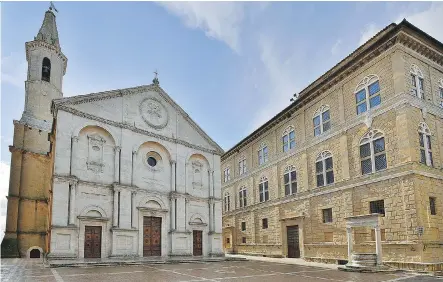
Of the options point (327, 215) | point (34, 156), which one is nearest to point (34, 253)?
point (34, 156)

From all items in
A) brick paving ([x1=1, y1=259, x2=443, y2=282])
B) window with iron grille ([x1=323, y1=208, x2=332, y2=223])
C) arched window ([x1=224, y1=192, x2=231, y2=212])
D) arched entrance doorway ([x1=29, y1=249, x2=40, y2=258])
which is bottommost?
arched entrance doorway ([x1=29, y1=249, x2=40, y2=258])

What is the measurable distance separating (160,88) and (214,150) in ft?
24.0

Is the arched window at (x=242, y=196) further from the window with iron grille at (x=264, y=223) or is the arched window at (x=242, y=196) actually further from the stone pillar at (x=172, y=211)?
the stone pillar at (x=172, y=211)

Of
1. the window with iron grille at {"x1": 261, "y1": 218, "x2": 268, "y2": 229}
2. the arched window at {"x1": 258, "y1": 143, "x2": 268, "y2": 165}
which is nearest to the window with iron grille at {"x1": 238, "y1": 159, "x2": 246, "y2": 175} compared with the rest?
the arched window at {"x1": 258, "y1": 143, "x2": 268, "y2": 165}

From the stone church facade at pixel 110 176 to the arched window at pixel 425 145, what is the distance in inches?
640

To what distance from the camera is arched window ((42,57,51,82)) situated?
3459cm

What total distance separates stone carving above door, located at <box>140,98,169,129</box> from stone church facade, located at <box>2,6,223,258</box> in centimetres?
8

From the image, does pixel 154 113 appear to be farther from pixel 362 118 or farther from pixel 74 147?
pixel 362 118

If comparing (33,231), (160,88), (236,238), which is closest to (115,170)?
(160,88)

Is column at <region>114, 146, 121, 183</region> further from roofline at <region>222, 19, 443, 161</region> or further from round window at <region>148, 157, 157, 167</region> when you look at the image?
roofline at <region>222, 19, 443, 161</region>

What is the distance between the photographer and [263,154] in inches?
1314

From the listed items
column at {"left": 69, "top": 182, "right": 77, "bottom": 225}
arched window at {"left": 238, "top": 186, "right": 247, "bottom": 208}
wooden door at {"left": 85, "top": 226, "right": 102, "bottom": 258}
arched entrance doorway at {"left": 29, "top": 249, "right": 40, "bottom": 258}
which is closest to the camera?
column at {"left": 69, "top": 182, "right": 77, "bottom": 225}

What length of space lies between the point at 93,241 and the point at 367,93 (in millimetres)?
19778

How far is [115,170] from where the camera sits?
937 inches
